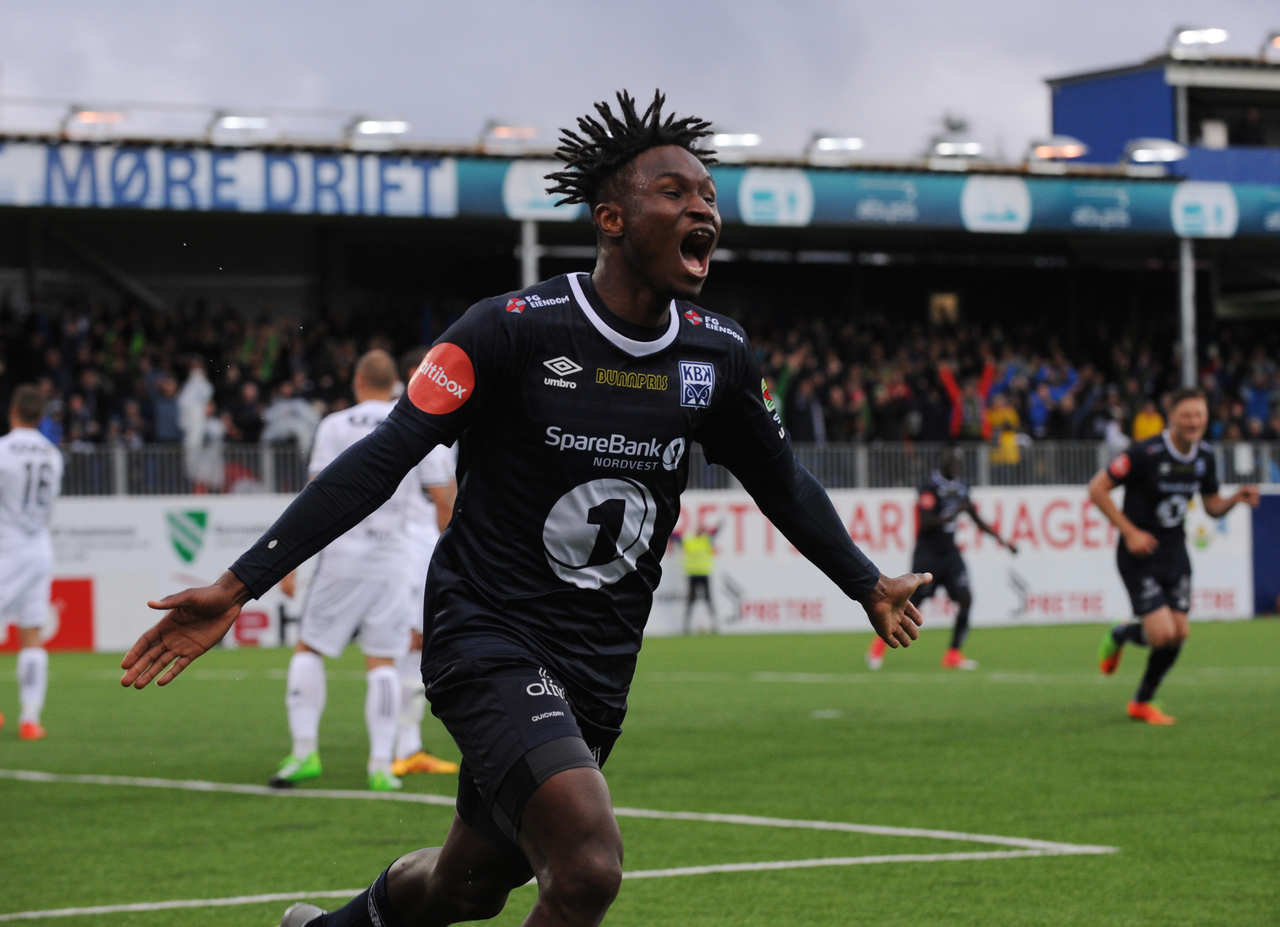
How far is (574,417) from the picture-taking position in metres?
4.14

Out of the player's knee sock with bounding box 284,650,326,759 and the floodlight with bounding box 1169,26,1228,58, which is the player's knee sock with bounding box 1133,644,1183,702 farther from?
the floodlight with bounding box 1169,26,1228,58

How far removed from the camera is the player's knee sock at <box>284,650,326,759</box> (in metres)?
9.38

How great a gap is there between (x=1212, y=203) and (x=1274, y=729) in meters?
21.9

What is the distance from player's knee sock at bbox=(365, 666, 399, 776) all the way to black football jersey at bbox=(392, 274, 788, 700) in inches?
203

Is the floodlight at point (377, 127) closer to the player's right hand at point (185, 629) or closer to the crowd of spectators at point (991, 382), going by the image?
the crowd of spectators at point (991, 382)

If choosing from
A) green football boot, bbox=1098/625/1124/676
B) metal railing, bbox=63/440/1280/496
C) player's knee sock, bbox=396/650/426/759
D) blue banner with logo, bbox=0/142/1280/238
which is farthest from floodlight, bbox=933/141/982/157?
player's knee sock, bbox=396/650/426/759

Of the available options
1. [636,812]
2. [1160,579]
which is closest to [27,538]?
[636,812]

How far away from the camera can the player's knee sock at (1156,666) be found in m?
12.1

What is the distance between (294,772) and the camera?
31.2ft

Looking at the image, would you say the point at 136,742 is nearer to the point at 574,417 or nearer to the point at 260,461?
the point at 574,417

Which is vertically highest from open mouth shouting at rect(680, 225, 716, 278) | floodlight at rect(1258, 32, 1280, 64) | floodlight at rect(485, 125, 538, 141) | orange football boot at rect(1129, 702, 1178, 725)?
floodlight at rect(1258, 32, 1280, 64)

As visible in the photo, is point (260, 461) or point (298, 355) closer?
point (260, 461)

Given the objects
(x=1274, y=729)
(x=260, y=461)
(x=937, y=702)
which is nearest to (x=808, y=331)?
(x=260, y=461)

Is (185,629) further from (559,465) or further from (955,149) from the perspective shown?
(955,149)
